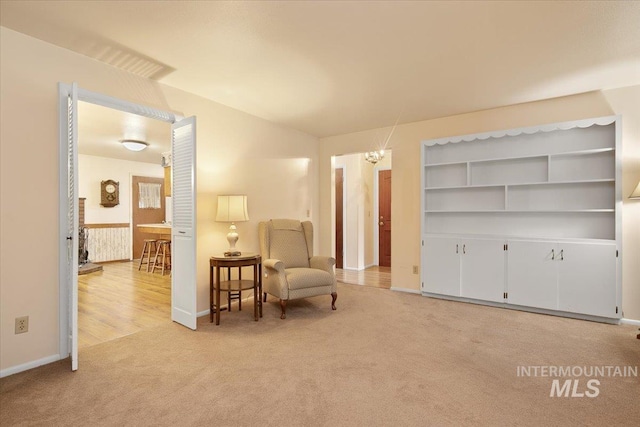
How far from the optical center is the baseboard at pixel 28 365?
2324 millimetres

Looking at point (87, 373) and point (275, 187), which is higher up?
point (275, 187)

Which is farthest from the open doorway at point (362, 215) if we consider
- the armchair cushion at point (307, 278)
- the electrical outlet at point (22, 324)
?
the electrical outlet at point (22, 324)

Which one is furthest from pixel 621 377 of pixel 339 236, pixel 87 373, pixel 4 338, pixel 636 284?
pixel 339 236

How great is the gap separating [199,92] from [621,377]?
4.48 metres

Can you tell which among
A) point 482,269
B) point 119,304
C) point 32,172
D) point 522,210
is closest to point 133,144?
point 119,304

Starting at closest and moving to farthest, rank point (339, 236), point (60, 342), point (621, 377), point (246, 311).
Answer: point (621, 377)
point (60, 342)
point (246, 311)
point (339, 236)

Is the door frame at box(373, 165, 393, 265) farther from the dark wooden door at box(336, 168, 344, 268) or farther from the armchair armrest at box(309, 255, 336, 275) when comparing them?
the armchair armrest at box(309, 255, 336, 275)

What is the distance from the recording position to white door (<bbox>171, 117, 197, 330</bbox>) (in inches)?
127

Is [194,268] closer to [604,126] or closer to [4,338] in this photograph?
[4,338]

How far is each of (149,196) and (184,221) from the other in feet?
19.8

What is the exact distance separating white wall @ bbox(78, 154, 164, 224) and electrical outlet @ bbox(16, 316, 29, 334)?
5668 millimetres

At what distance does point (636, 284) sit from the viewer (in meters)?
3.41

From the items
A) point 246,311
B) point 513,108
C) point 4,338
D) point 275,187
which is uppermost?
point 513,108

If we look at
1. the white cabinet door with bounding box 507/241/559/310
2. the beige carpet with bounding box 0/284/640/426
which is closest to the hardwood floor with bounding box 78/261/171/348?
the beige carpet with bounding box 0/284/640/426
